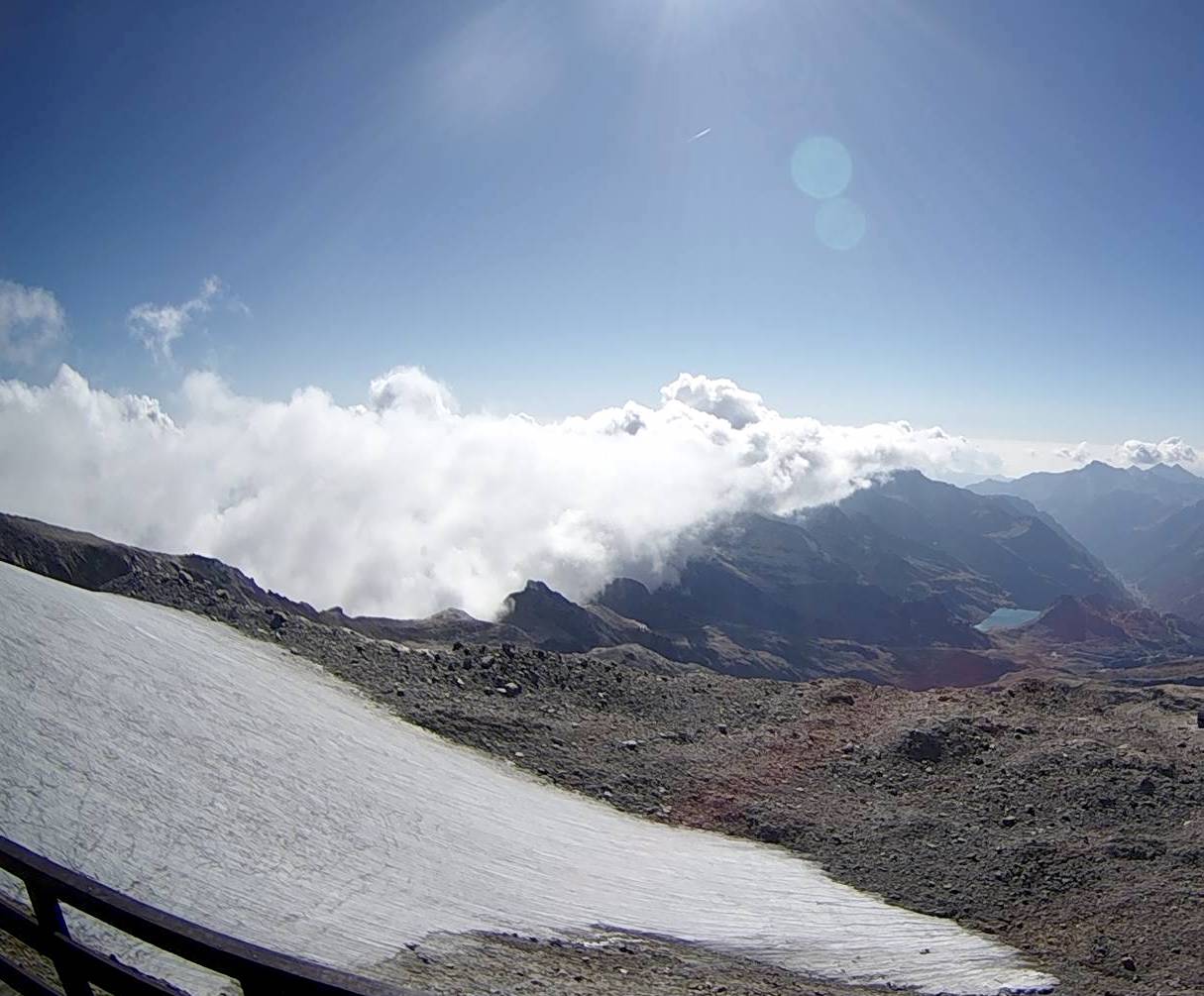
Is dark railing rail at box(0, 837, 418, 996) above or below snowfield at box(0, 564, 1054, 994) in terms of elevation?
above

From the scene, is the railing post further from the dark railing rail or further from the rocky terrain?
the rocky terrain

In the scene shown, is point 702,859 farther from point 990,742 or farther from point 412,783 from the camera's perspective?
point 990,742

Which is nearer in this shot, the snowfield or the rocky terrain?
the snowfield

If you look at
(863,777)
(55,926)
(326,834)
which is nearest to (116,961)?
(55,926)

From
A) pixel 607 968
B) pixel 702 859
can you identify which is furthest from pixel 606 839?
pixel 607 968

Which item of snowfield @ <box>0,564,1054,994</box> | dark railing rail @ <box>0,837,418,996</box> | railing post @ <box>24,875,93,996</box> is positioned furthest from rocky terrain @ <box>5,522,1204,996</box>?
dark railing rail @ <box>0,837,418,996</box>
